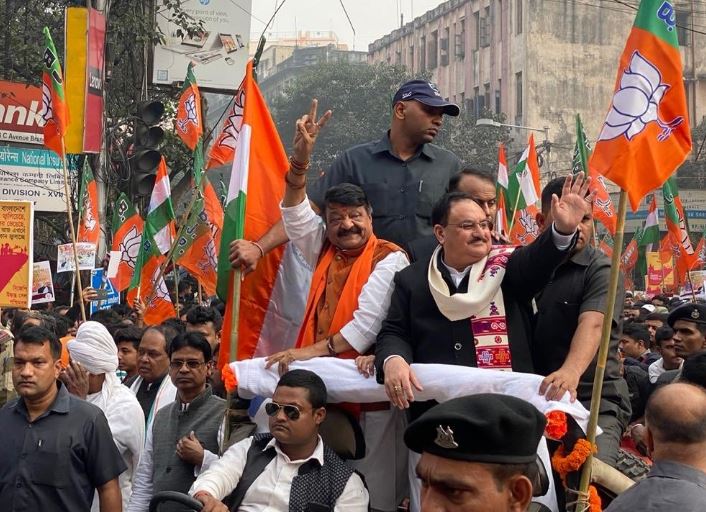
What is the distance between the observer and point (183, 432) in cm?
630

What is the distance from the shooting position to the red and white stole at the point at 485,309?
4.79 meters

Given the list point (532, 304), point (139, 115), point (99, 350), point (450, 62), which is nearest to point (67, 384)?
point (99, 350)

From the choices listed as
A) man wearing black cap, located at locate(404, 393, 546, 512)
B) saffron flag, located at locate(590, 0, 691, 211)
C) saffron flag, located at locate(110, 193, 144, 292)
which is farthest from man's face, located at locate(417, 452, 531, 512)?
saffron flag, located at locate(110, 193, 144, 292)

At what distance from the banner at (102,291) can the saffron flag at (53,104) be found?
112 inches

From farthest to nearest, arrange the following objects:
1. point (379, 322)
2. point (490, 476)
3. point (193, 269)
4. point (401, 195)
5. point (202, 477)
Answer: point (193, 269), point (401, 195), point (379, 322), point (202, 477), point (490, 476)

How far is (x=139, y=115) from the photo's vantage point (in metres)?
17.3

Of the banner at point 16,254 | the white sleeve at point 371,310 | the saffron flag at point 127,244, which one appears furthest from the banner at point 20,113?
the white sleeve at point 371,310

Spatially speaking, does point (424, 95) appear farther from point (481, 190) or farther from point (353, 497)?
point (353, 497)

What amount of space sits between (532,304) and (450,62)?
6194 cm

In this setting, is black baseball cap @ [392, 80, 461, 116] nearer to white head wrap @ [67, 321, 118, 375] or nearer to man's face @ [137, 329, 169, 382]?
white head wrap @ [67, 321, 118, 375]

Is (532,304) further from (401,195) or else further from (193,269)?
(193,269)

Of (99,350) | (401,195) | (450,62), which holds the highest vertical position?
(450,62)

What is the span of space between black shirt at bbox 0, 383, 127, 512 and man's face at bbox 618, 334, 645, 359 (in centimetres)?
638

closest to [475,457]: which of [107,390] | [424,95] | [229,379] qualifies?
[229,379]
